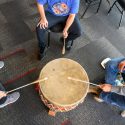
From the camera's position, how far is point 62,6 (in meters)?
2.15

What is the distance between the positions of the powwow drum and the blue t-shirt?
0.61 meters

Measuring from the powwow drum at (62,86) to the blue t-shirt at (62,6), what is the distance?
606 millimetres

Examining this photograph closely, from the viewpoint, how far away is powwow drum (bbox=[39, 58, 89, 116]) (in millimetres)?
1708

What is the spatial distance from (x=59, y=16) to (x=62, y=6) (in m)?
0.15

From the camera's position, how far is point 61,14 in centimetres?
224

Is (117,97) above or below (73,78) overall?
below

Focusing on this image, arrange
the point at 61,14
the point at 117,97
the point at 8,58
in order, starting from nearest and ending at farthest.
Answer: the point at 117,97
the point at 61,14
the point at 8,58

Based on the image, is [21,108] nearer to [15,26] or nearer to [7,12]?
[15,26]

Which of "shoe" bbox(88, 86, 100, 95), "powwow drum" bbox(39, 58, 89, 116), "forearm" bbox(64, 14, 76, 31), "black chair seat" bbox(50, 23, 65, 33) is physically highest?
"forearm" bbox(64, 14, 76, 31)

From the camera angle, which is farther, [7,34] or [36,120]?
[7,34]

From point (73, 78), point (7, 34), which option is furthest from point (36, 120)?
point (7, 34)

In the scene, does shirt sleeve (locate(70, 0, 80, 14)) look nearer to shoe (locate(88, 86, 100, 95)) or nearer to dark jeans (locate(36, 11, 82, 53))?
dark jeans (locate(36, 11, 82, 53))

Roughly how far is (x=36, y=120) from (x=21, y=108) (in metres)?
0.21

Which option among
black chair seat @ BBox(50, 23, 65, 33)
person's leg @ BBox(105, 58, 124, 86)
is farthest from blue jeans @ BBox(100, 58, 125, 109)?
black chair seat @ BBox(50, 23, 65, 33)
